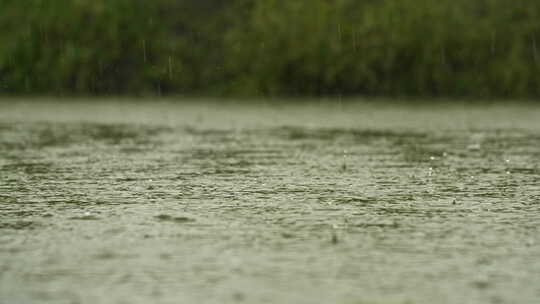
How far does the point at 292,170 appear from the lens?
13.4 m

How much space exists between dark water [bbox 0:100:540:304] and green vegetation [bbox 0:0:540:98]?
15066mm

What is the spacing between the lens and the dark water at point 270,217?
6.62m

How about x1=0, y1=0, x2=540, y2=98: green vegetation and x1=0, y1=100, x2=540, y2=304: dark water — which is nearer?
x1=0, y1=100, x2=540, y2=304: dark water

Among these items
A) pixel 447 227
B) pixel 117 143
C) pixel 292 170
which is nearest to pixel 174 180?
pixel 292 170

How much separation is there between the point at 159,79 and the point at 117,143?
66.0ft

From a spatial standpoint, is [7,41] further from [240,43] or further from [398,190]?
[398,190]

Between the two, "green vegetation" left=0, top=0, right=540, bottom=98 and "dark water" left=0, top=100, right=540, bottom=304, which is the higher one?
"green vegetation" left=0, top=0, right=540, bottom=98

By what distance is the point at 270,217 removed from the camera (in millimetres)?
9344

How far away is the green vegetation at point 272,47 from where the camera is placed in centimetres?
3434

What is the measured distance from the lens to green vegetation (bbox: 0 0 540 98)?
1352 inches

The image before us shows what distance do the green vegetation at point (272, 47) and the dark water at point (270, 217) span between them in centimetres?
1507

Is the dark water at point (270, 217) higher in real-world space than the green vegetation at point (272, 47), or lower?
lower

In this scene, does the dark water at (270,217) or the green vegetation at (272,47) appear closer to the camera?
the dark water at (270,217)

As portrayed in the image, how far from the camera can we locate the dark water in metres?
6.62
